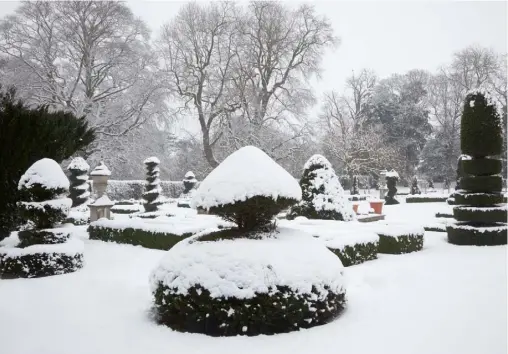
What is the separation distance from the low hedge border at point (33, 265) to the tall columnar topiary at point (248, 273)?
3.61 meters

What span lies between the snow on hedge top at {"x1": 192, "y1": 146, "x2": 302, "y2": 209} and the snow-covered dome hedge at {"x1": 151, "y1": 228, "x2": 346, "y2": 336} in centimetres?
57

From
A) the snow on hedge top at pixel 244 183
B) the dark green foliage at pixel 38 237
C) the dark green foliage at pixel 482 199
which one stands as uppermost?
the snow on hedge top at pixel 244 183

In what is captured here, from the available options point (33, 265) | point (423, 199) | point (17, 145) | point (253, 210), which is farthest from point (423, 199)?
point (33, 265)

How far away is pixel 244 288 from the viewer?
3.95 m

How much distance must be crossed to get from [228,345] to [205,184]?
1.98 meters

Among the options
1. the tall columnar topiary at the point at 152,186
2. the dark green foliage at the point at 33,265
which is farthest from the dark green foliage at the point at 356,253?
the tall columnar topiary at the point at 152,186

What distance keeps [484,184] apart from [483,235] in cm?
137

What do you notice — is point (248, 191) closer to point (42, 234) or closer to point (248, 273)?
point (248, 273)

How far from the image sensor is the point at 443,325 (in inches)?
166

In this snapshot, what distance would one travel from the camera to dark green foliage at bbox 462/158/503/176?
979 centimetres

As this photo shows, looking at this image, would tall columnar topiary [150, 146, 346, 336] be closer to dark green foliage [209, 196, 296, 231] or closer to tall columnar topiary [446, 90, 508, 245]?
dark green foliage [209, 196, 296, 231]

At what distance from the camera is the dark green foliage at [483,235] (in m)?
9.58

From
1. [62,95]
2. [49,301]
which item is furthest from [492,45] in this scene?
[49,301]

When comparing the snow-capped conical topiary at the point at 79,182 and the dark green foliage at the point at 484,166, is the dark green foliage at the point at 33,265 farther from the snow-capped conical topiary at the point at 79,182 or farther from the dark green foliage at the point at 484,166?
the snow-capped conical topiary at the point at 79,182
